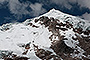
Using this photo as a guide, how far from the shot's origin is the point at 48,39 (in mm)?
58781

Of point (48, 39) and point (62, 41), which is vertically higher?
point (48, 39)

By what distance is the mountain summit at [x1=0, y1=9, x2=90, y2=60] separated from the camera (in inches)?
1975

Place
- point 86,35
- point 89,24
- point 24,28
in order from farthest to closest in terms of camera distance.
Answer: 1. point 24,28
2. point 89,24
3. point 86,35

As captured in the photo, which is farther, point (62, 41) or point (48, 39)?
point (48, 39)

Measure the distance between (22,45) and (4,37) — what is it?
1210 cm

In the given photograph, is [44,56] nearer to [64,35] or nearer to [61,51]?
[61,51]

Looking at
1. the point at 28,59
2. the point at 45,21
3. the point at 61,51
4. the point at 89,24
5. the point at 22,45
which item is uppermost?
the point at 45,21

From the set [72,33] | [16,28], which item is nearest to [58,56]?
[72,33]

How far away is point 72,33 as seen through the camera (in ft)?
194

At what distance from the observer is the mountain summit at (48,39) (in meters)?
50.2

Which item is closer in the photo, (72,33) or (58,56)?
(58,56)

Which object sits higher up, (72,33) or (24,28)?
(24,28)

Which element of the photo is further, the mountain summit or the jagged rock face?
the jagged rock face

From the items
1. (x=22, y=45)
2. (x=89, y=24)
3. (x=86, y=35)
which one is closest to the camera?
(x=22, y=45)
